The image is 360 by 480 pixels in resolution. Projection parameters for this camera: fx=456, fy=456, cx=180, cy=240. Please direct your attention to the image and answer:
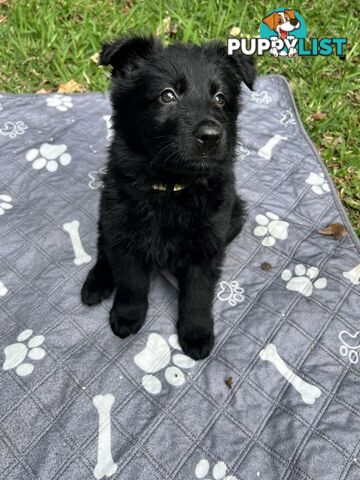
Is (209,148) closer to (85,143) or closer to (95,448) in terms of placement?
(95,448)

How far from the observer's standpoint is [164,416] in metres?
1.96

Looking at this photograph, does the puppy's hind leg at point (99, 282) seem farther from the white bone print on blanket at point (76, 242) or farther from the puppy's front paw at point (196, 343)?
the puppy's front paw at point (196, 343)

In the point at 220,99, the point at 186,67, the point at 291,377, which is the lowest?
the point at 291,377

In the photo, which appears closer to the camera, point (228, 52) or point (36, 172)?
point (228, 52)

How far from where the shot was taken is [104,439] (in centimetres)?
188

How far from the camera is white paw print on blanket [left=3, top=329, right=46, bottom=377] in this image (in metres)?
2.07

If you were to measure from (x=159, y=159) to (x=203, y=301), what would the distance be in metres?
0.72

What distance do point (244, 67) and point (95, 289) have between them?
1297 mm

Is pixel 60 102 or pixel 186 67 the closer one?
pixel 186 67

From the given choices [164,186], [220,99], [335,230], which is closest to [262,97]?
[335,230]

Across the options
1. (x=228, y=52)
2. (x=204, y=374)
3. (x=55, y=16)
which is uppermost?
(x=228, y=52)

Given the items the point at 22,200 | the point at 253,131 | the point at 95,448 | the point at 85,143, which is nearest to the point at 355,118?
the point at 253,131

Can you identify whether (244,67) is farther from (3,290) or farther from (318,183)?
(3,290)

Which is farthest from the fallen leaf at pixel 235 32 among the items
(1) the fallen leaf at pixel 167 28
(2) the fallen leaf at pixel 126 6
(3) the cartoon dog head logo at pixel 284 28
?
→ (2) the fallen leaf at pixel 126 6
